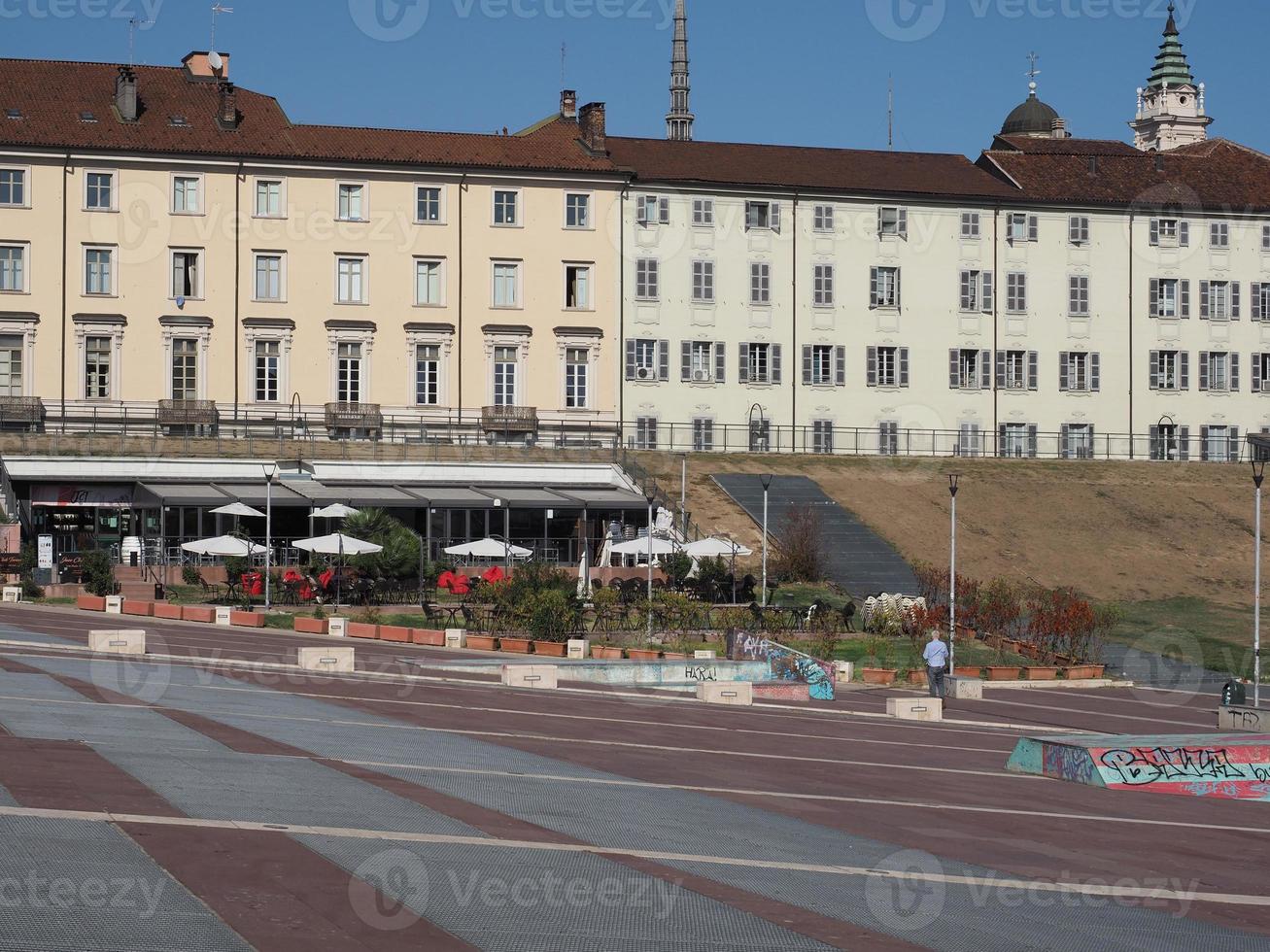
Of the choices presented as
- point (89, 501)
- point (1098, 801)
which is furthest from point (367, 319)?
point (1098, 801)

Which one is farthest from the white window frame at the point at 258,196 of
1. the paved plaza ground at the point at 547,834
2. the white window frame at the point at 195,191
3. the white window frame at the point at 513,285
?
the paved plaza ground at the point at 547,834

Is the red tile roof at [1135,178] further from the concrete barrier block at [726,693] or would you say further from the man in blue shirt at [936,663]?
the concrete barrier block at [726,693]

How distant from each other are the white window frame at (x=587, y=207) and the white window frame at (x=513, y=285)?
2.74 m

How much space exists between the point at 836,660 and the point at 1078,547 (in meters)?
27.1

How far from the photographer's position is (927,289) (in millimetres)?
77062

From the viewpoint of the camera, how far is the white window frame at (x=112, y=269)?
6844 cm

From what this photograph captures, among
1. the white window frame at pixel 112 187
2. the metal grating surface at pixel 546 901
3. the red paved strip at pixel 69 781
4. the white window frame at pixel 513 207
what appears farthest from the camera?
the white window frame at pixel 513 207

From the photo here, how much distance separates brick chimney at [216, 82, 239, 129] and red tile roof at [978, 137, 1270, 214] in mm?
34566

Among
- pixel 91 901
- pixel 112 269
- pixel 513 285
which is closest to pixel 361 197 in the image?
pixel 513 285

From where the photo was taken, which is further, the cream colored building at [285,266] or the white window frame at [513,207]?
the white window frame at [513,207]

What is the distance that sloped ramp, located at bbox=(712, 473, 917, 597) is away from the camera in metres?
54.2

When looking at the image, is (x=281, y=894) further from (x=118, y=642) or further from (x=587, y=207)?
(x=587, y=207)

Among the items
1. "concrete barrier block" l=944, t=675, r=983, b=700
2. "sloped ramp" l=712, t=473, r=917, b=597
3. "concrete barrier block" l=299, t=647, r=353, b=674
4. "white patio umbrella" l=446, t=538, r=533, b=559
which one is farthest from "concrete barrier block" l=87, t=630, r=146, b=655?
"sloped ramp" l=712, t=473, r=917, b=597

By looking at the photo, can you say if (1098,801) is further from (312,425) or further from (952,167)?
(952,167)
